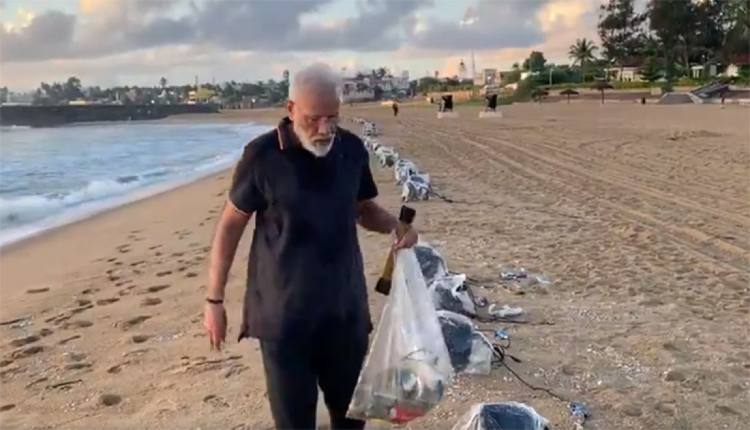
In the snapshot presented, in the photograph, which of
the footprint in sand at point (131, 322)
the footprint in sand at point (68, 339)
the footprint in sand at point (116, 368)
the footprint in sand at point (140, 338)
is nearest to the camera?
the footprint in sand at point (116, 368)

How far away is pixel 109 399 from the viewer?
15.4ft

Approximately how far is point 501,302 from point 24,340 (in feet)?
11.3

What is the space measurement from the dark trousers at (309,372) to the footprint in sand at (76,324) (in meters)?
4.01

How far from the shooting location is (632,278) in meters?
6.84

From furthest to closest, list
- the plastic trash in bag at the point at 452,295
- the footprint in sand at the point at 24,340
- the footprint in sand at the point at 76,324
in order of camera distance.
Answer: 1. the footprint in sand at the point at 76,324
2. the footprint in sand at the point at 24,340
3. the plastic trash in bag at the point at 452,295

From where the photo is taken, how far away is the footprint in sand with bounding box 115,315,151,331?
627 centimetres

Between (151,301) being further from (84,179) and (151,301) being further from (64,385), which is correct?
(84,179)

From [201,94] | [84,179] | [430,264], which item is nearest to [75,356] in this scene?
[430,264]

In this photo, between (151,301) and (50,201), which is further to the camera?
(50,201)

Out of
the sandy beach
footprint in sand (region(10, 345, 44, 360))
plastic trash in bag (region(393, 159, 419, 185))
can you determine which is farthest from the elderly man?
plastic trash in bag (region(393, 159, 419, 185))

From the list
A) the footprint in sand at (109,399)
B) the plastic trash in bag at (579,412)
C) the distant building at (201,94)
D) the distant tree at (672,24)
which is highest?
the distant tree at (672,24)

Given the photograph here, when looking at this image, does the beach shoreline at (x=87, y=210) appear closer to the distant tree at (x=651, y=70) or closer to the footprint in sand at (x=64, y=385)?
the footprint in sand at (x=64, y=385)

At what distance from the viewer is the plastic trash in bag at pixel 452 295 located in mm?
5328

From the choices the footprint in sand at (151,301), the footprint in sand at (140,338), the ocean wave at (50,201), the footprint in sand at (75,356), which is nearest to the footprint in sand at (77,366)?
the footprint in sand at (75,356)
